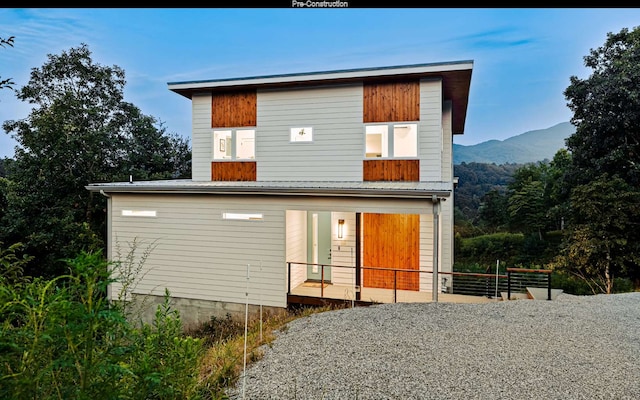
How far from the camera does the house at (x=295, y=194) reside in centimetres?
841

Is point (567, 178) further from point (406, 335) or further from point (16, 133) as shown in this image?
point (16, 133)

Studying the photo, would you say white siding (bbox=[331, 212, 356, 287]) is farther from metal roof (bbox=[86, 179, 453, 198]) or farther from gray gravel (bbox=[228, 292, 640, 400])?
Answer: gray gravel (bbox=[228, 292, 640, 400])

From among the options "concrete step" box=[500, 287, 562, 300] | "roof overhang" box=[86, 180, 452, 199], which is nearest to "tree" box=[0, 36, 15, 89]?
"roof overhang" box=[86, 180, 452, 199]

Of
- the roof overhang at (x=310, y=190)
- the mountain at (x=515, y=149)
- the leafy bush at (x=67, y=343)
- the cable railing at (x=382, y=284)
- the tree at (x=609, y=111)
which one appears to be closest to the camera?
the leafy bush at (x=67, y=343)

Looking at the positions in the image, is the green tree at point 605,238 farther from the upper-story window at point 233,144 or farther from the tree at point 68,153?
the tree at point 68,153

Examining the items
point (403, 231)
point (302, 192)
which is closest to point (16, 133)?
point (302, 192)

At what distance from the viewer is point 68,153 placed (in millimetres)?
15562

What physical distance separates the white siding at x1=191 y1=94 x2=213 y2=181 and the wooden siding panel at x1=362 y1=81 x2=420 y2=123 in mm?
4656

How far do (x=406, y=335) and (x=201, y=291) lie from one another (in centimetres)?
526

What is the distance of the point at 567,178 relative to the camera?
1507cm

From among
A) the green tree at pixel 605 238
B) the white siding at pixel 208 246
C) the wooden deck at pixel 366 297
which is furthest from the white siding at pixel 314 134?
the green tree at pixel 605 238

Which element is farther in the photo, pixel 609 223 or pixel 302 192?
pixel 609 223

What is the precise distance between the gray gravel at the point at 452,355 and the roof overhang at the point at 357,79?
17.7 feet

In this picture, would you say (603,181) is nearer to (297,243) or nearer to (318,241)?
(318,241)
